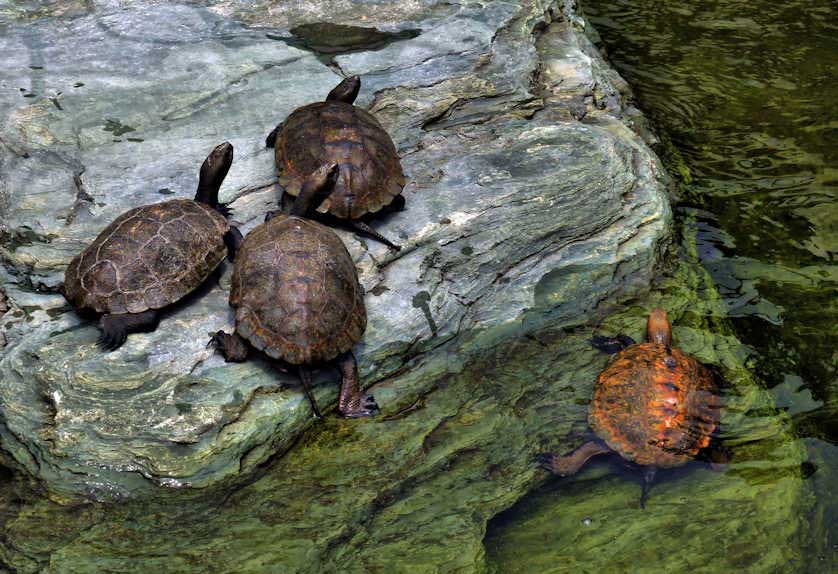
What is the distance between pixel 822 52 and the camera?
→ 10.1 metres

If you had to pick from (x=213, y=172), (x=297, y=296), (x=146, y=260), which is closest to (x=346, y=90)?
(x=213, y=172)

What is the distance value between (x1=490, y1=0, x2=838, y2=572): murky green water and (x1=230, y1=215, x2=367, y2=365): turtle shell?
145cm

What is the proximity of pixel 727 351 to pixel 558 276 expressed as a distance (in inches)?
49.9

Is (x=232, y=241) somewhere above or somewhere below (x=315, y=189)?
below

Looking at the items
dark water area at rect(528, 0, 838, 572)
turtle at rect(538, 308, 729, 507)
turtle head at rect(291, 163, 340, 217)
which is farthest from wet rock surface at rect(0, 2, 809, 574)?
turtle head at rect(291, 163, 340, 217)

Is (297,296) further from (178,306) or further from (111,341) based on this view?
(111,341)

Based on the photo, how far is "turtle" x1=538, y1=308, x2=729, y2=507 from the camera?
4.80 meters

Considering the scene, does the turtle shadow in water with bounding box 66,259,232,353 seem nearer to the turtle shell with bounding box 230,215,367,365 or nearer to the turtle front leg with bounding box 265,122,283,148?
the turtle shell with bounding box 230,215,367,365

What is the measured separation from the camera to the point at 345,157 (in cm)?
590

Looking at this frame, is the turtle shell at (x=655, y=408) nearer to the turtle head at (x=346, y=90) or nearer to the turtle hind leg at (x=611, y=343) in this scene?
the turtle hind leg at (x=611, y=343)

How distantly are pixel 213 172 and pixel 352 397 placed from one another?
78.2 inches

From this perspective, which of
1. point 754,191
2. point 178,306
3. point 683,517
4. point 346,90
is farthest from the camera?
point 754,191

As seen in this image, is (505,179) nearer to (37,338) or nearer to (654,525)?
(654,525)

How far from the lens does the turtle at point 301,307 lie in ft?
15.8
